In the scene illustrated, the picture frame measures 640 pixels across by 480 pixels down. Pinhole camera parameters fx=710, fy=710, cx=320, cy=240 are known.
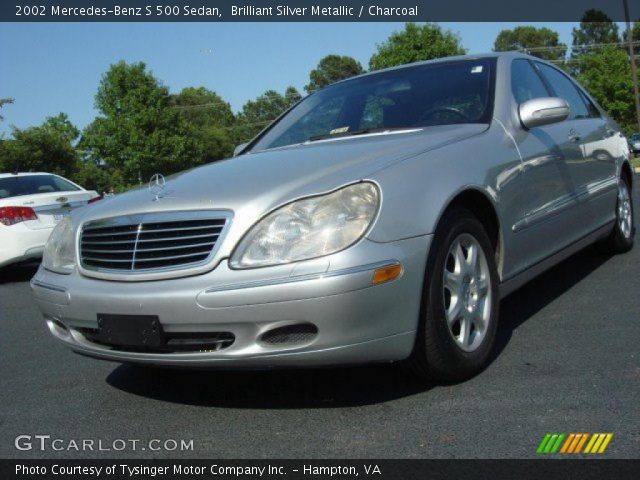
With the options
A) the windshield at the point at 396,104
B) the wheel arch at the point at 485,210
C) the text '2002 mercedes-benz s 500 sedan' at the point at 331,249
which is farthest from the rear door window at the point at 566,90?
the wheel arch at the point at 485,210

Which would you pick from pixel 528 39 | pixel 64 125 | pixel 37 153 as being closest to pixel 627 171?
pixel 37 153

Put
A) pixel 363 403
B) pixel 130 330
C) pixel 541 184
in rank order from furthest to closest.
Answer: pixel 541 184
pixel 363 403
pixel 130 330

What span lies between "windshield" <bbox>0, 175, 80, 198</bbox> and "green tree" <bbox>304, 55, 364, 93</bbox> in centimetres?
7915

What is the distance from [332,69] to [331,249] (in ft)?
289

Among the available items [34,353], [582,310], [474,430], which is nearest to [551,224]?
[582,310]

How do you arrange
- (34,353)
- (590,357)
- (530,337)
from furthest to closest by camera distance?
(34,353), (530,337), (590,357)

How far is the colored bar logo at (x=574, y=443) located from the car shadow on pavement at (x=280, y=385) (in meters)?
0.68

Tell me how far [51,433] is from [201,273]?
950 millimetres

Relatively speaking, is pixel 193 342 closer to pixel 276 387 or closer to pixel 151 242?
pixel 151 242

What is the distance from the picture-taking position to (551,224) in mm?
3932

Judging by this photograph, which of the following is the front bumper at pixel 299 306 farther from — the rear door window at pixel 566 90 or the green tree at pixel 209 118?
the green tree at pixel 209 118

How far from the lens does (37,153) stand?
41281 millimetres
